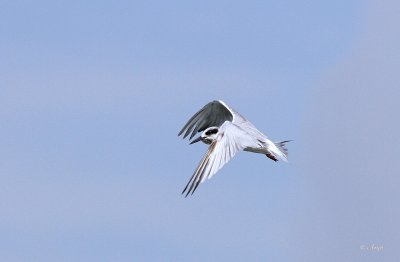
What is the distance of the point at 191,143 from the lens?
45.8 m

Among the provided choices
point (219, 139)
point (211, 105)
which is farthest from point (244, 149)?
point (211, 105)

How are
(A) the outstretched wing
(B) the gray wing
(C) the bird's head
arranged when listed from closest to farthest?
(A) the outstretched wing, (C) the bird's head, (B) the gray wing

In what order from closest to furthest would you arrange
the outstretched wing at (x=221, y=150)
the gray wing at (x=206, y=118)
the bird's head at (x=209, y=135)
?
the outstretched wing at (x=221, y=150) < the bird's head at (x=209, y=135) < the gray wing at (x=206, y=118)

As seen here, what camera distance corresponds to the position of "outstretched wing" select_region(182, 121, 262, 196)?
38.3m

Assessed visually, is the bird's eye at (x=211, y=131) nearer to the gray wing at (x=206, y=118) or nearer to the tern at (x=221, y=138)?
the tern at (x=221, y=138)

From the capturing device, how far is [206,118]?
47.7m

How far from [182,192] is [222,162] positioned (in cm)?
270

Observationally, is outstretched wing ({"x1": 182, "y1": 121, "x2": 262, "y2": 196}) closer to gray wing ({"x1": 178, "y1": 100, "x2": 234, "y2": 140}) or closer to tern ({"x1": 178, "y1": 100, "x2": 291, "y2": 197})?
tern ({"x1": 178, "y1": 100, "x2": 291, "y2": 197})

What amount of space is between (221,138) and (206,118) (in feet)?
21.6

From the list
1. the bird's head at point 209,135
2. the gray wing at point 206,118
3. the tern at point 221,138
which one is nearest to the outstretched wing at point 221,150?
the tern at point 221,138

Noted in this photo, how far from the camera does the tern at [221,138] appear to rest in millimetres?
38906

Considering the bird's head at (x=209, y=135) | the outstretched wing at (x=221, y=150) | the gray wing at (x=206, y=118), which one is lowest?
the outstretched wing at (x=221, y=150)

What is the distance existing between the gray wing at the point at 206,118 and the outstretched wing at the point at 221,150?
15.2 feet

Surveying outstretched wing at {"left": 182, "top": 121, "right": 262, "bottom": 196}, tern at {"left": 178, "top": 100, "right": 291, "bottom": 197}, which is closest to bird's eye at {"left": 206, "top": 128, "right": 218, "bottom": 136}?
tern at {"left": 178, "top": 100, "right": 291, "bottom": 197}
